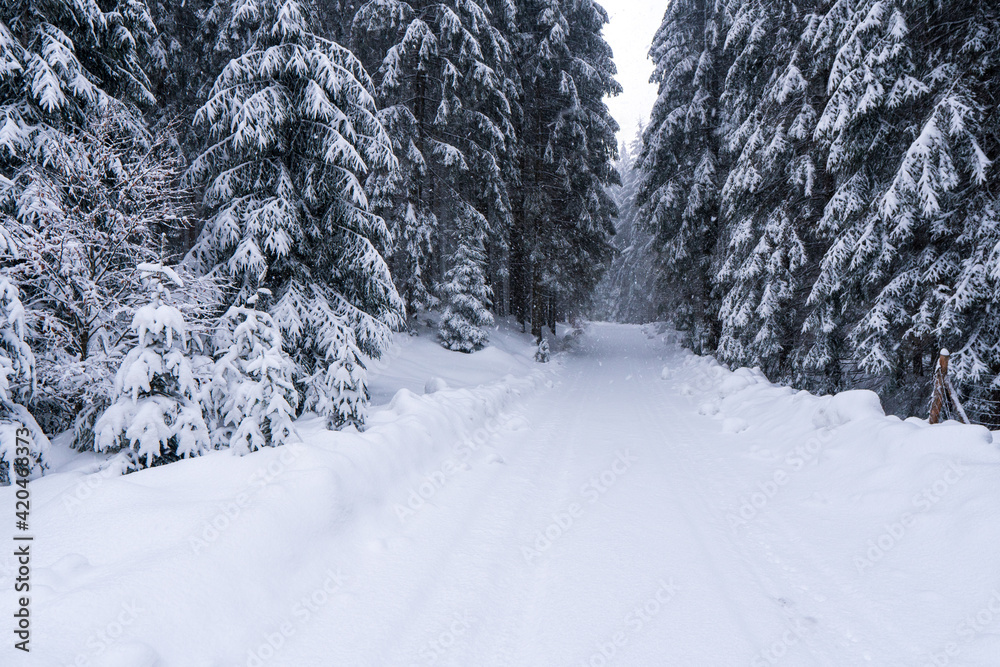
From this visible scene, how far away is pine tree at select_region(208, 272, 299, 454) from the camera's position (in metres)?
5.09

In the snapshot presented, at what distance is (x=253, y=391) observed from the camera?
511 centimetres

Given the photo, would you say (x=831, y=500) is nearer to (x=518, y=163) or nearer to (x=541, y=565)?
(x=541, y=565)

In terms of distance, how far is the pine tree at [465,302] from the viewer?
15031mm

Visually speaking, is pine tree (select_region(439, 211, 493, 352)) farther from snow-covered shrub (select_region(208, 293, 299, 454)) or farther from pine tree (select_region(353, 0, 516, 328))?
snow-covered shrub (select_region(208, 293, 299, 454))

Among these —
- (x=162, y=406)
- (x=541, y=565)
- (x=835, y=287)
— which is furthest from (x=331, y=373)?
(x=835, y=287)

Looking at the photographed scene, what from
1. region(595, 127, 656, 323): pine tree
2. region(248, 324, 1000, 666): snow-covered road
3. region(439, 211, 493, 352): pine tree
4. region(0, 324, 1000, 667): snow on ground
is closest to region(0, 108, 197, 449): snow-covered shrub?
region(0, 324, 1000, 667): snow on ground

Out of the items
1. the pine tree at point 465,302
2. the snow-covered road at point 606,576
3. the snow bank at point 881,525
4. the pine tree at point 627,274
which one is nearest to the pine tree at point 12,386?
the snow-covered road at point 606,576

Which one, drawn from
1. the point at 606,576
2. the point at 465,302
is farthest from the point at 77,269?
the point at 465,302

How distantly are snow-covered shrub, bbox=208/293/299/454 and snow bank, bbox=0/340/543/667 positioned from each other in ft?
1.25

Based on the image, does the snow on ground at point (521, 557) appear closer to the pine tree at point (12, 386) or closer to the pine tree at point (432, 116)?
the pine tree at point (12, 386)

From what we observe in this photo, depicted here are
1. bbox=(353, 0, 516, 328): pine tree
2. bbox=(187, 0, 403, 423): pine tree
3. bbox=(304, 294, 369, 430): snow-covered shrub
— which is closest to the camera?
bbox=(304, 294, 369, 430): snow-covered shrub

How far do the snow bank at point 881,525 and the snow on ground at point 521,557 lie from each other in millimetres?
20

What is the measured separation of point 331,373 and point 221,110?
561 cm

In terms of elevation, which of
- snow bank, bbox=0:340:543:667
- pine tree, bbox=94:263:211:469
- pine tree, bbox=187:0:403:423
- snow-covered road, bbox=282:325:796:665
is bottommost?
snow-covered road, bbox=282:325:796:665
